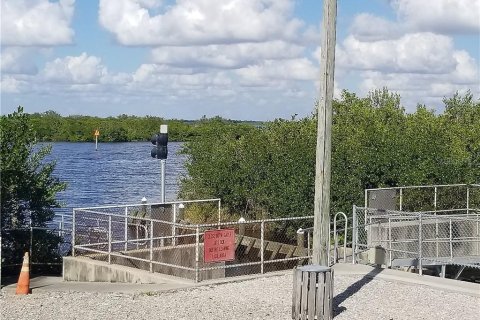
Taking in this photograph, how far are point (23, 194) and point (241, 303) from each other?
31.1 feet

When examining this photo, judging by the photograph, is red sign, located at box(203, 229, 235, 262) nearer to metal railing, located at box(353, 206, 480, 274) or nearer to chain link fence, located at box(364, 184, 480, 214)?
metal railing, located at box(353, 206, 480, 274)

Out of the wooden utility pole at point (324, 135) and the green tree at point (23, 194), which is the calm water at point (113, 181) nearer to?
the green tree at point (23, 194)

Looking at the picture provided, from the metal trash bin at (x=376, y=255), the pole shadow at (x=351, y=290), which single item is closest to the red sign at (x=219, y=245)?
the pole shadow at (x=351, y=290)

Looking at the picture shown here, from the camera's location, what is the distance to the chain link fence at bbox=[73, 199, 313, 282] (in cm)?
1681

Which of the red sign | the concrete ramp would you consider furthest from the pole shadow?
the concrete ramp

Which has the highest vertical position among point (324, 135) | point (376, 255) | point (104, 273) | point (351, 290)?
point (324, 135)

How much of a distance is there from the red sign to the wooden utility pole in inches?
144

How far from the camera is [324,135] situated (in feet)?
40.1

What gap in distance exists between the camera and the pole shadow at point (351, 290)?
43.2 ft

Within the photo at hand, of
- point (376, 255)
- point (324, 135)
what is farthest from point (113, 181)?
point (324, 135)

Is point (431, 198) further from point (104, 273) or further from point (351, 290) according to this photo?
point (104, 273)

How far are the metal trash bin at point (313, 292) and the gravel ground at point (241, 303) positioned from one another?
58 centimetres

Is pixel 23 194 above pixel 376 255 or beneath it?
above

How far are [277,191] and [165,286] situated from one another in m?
11.0
